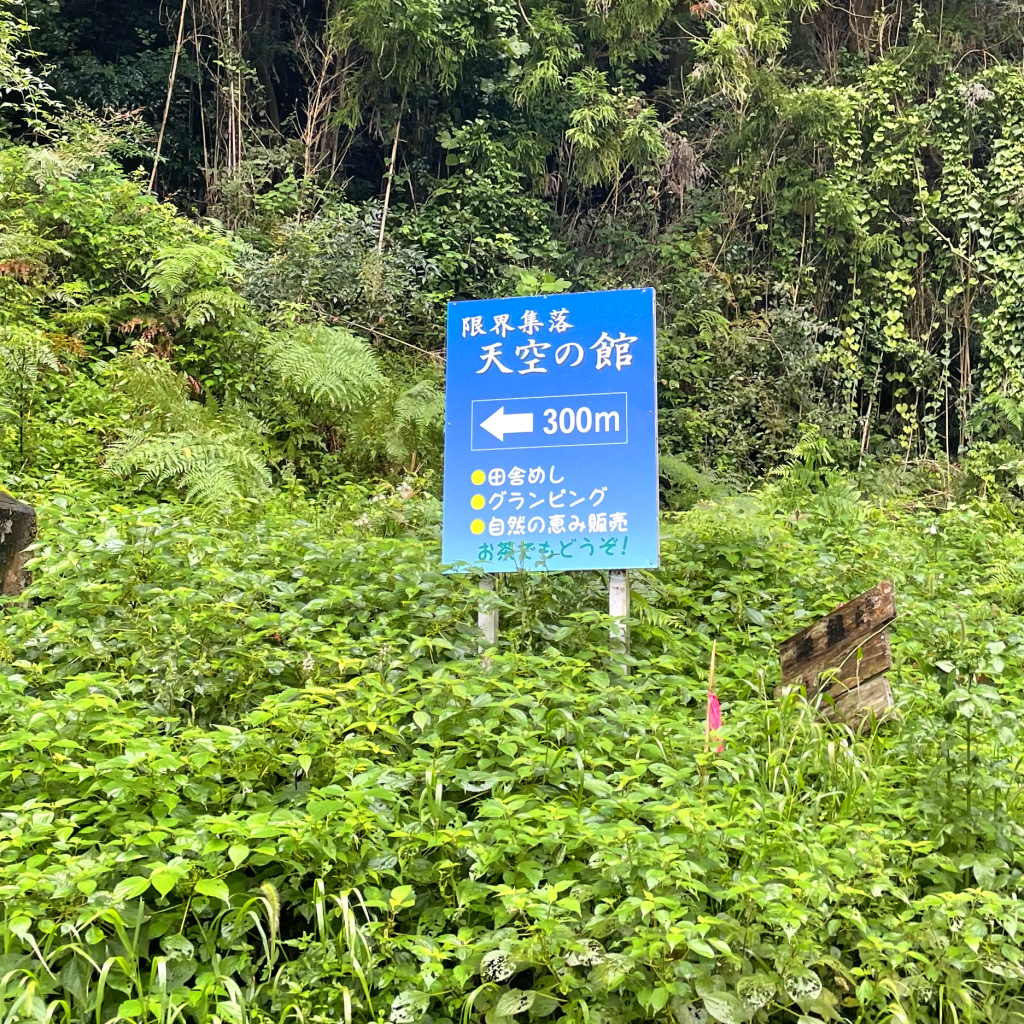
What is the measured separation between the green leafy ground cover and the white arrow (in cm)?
64

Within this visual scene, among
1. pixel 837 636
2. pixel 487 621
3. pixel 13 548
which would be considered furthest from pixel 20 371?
pixel 837 636

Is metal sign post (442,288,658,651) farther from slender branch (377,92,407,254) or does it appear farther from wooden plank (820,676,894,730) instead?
slender branch (377,92,407,254)

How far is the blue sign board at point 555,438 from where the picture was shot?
11.8 ft

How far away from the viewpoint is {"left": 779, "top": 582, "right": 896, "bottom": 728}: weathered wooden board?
3.05 metres

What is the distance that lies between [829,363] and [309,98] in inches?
266

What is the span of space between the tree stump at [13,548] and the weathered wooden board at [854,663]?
297 cm

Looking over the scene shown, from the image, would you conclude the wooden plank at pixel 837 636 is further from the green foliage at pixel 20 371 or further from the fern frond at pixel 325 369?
the green foliage at pixel 20 371

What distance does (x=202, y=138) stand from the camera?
34.8 ft

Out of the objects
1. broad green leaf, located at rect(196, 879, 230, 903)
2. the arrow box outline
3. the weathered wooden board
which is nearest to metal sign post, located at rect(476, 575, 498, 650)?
the arrow box outline

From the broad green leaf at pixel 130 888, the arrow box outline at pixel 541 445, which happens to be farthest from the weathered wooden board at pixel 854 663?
the broad green leaf at pixel 130 888

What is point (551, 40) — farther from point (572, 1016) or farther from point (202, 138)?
point (572, 1016)

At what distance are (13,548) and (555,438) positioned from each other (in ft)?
7.25

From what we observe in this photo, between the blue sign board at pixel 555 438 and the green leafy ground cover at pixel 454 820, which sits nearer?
the green leafy ground cover at pixel 454 820

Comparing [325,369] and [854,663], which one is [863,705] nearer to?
[854,663]
